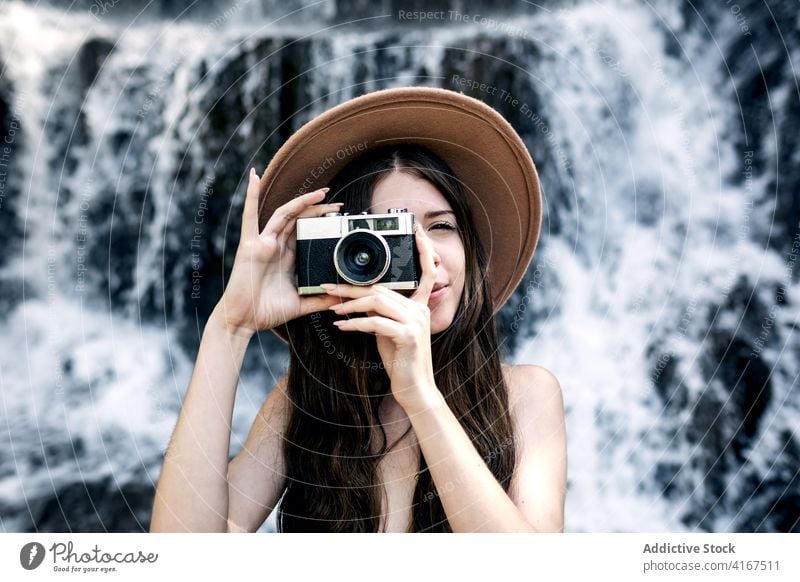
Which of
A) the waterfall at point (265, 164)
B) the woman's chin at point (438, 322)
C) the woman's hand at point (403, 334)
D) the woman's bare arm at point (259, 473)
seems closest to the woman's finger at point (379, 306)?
the woman's hand at point (403, 334)

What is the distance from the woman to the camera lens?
2 cm

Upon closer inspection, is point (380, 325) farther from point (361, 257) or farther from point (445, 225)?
point (445, 225)

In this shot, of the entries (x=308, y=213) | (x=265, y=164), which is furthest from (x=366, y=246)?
(x=265, y=164)

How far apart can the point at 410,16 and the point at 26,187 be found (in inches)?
47.0

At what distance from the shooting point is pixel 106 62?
89.0 inches

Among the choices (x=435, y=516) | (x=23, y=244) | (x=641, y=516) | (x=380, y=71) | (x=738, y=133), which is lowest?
(x=641, y=516)

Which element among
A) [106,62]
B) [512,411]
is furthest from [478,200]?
[106,62]

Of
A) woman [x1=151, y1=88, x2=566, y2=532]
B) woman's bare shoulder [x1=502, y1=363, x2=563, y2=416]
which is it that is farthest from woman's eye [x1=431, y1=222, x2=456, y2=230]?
woman's bare shoulder [x1=502, y1=363, x2=563, y2=416]

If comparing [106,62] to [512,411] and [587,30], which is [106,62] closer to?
[587,30]

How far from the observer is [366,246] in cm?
99

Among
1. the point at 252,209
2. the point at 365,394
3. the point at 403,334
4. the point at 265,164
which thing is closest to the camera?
the point at 403,334

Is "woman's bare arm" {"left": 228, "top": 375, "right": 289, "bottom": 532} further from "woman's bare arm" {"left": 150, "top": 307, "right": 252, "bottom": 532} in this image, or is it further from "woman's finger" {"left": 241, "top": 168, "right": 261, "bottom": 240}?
"woman's finger" {"left": 241, "top": 168, "right": 261, "bottom": 240}

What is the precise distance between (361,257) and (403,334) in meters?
0.13
